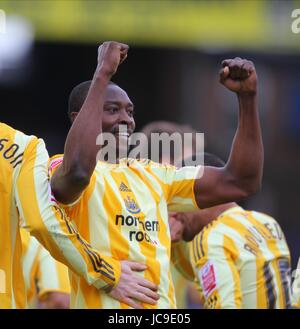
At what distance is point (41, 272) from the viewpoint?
6.76 m

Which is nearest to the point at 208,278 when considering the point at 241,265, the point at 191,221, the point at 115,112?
the point at 241,265

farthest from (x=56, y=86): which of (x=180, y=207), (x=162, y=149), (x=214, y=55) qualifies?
(x=180, y=207)

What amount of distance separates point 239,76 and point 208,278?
5.37 ft

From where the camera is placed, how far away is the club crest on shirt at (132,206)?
16.4ft

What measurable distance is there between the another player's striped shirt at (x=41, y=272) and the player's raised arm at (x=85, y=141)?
6.41 feet

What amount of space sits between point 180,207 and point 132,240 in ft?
1.56

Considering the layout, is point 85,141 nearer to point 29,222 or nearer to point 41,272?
point 29,222

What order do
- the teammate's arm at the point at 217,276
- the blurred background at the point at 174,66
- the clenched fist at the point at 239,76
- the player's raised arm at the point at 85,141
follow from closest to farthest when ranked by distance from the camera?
the player's raised arm at the point at 85,141, the clenched fist at the point at 239,76, the teammate's arm at the point at 217,276, the blurred background at the point at 174,66

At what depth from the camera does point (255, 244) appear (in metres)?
6.17

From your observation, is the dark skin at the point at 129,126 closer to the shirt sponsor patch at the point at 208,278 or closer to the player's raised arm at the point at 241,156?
the player's raised arm at the point at 241,156

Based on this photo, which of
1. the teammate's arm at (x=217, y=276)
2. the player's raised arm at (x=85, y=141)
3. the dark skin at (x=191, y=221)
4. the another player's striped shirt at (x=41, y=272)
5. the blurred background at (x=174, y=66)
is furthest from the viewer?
the blurred background at (x=174, y=66)

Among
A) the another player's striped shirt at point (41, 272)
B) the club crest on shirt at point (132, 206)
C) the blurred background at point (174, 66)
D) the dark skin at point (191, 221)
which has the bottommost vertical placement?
the another player's striped shirt at point (41, 272)

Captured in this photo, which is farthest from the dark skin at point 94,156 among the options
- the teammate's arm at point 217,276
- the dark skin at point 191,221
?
the dark skin at point 191,221
